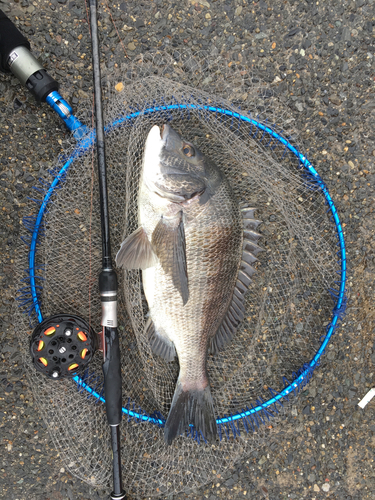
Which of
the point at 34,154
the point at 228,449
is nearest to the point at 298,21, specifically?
the point at 34,154

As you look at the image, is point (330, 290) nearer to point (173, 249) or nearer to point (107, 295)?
point (173, 249)

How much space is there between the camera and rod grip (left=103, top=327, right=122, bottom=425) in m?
1.79

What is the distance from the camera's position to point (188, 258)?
1.78m

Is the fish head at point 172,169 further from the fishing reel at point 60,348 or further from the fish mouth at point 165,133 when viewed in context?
the fishing reel at point 60,348

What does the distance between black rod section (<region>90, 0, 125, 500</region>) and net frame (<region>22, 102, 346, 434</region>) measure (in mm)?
181

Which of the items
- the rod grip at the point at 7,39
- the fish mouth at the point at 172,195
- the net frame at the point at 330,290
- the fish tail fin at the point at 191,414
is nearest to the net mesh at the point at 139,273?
the net frame at the point at 330,290

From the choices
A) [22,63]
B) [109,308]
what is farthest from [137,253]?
[22,63]

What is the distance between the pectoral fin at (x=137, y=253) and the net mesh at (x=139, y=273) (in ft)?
0.53

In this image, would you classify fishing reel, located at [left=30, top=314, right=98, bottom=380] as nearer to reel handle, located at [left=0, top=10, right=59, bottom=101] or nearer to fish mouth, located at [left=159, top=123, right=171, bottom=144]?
fish mouth, located at [left=159, top=123, right=171, bottom=144]

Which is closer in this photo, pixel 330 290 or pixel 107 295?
pixel 107 295

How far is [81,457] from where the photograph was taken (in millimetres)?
2051

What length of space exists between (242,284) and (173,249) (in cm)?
48

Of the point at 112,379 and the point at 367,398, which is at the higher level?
the point at 112,379

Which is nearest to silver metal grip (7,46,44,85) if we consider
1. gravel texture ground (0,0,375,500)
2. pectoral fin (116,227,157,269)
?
gravel texture ground (0,0,375,500)
